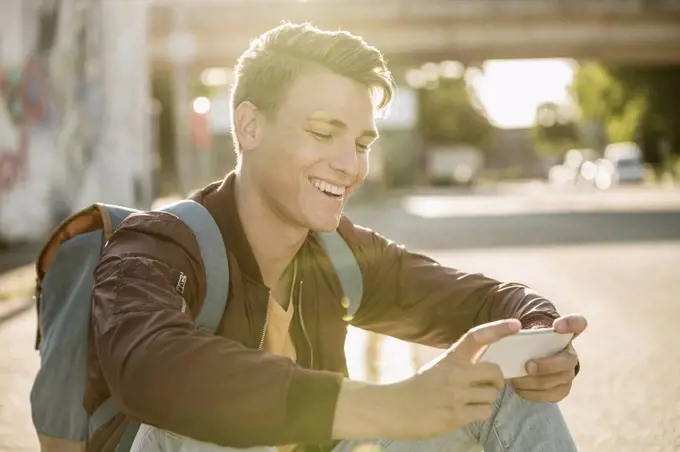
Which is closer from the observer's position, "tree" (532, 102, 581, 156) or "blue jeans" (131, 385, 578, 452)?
"blue jeans" (131, 385, 578, 452)

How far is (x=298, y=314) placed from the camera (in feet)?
9.02

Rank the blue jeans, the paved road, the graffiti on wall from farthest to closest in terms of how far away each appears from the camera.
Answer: the graffiti on wall → the paved road → the blue jeans

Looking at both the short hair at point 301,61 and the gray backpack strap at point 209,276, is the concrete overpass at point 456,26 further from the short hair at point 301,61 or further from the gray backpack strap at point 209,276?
the gray backpack strap at point 209,276

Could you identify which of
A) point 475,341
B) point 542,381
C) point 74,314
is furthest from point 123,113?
point 475,341

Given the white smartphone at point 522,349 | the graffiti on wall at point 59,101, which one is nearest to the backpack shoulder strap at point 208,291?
the white smartphone at point 522,349

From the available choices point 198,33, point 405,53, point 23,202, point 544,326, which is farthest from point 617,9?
point 544,326

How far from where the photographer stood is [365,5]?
38.1 meters

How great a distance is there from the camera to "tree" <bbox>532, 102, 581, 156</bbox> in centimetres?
12715

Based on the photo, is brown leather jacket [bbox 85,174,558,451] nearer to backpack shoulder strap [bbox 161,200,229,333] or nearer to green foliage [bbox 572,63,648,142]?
backpack shoulder strap [bbox 161,200,229,333]

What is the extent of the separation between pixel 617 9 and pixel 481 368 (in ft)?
126

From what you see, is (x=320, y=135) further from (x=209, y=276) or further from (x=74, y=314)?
(x=74, y=314)

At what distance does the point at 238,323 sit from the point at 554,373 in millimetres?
766

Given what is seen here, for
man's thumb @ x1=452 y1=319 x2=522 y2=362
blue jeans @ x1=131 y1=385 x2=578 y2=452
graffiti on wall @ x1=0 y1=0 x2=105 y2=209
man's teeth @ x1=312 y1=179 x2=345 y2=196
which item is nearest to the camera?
man's thumb @ x1=452 y1=319 x2=522 y2=362

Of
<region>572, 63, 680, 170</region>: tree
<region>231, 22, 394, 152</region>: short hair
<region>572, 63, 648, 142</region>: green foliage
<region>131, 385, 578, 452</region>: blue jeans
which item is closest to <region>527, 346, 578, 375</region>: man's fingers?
<region>131, 385, 578, 452</region>: blue jeans
